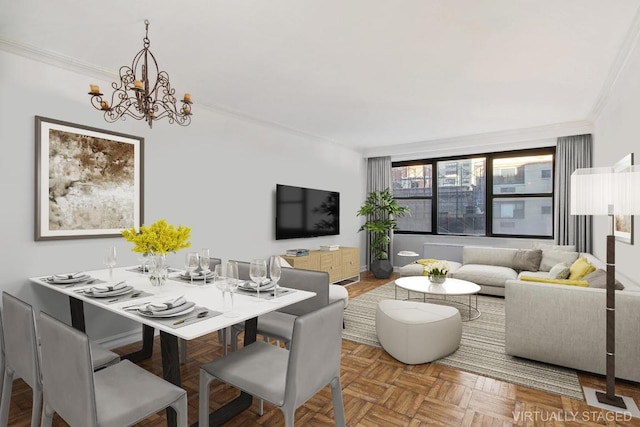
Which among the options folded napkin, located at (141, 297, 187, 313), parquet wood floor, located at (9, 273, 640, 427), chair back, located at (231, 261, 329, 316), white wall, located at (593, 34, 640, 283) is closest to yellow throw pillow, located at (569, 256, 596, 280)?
white wall, located at (593, 34, 640, 283)

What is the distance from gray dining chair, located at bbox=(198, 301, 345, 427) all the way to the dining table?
200mm

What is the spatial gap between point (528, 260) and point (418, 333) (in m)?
3.19

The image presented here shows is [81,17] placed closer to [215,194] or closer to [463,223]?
[215,194]

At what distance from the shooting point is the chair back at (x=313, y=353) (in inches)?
54.9

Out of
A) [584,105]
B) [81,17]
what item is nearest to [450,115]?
[584,105]

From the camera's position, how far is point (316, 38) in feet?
8.19

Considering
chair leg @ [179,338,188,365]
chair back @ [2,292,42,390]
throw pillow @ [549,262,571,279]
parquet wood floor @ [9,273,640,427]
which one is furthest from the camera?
throw pillow @ [549,262,571,279]

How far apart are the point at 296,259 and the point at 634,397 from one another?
337 centimetres

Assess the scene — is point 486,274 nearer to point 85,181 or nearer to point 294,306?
point 294,306

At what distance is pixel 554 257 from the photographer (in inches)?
188

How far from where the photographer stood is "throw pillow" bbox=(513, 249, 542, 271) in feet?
16.2

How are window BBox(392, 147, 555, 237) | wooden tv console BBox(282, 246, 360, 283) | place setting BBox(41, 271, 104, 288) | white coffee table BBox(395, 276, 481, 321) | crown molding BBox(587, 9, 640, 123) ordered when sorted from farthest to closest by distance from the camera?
window BBox(392, 147, 555, 237), wooden tv console BBox(282, 246, 360, 283), white coffee table BBox(395, 276, 481, 321), crown molding BBox(587, 9, 640, 123), place setting BBox(41, 271, 104, 288)

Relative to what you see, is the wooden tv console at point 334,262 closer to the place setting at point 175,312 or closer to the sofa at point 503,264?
the sofa at point 503,264

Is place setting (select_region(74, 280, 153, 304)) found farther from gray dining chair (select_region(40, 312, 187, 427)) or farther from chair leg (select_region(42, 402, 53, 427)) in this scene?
chair leg (select_region(42, 402, 53, 427))
